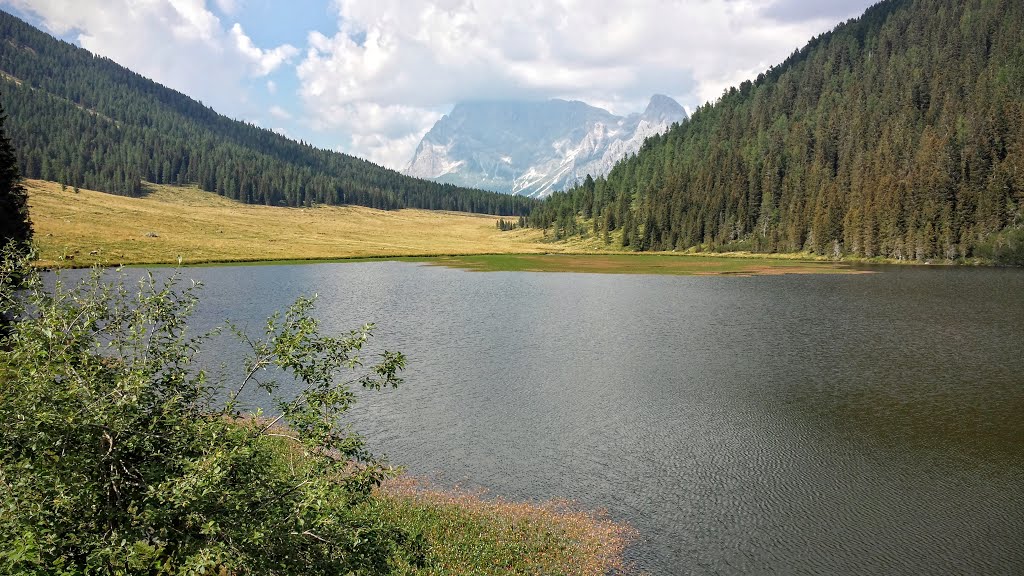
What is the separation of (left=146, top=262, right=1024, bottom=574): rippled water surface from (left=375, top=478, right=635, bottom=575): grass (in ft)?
3.63

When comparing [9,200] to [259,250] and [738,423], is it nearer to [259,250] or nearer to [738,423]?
[738,423]

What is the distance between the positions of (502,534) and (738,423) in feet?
56.4

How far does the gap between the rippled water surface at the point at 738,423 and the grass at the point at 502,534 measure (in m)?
1.11

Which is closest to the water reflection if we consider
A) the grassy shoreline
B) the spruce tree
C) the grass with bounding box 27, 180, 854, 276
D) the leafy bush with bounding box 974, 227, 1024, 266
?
the spruce tree

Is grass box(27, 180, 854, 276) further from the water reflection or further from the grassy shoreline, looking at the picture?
the water reflection

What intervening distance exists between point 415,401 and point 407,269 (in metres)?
97.1

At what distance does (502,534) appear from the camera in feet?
64.0

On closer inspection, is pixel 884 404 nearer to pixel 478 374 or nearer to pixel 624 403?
pixel 624 403

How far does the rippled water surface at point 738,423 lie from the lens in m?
A: 20.1

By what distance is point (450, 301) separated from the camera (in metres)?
78.0

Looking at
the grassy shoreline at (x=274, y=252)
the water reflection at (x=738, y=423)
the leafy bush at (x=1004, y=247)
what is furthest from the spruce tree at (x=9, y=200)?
the leafy bush at (x=1004, y=247)

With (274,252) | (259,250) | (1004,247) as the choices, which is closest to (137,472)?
(274,252)

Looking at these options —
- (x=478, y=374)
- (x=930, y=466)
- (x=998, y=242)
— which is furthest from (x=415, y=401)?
(x=998, y=242)

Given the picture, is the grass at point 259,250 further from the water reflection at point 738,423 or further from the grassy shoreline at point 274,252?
the water reflection at point 738,423
